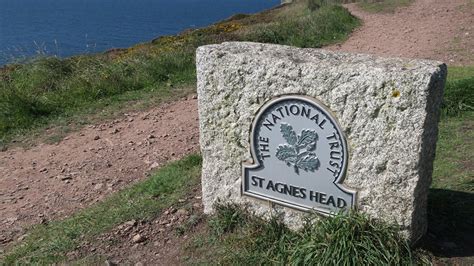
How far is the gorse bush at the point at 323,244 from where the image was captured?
126 inches

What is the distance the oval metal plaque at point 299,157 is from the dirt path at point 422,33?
6.44 m

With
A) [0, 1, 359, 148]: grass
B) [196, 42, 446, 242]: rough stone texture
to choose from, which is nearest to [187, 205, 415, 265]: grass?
[196, 42, 446, 242]: rough stone texture

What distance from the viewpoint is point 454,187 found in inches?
169

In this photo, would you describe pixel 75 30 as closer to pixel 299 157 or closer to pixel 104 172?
pixel 104 172

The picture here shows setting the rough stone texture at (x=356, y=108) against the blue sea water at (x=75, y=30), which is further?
the blue sea water at (x=75, y=30)

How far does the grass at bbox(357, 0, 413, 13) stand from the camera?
55.4 ft

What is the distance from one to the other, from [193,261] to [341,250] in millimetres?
991

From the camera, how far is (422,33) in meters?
12.1

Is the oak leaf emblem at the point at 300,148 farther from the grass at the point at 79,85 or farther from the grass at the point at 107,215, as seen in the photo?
A: the grass at the point at 79,85

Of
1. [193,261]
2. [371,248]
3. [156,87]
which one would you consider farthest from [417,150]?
[156,87]

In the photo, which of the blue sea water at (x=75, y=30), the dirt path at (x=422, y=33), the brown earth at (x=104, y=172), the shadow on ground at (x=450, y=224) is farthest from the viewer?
the blue sea water at (x=75, y=30)

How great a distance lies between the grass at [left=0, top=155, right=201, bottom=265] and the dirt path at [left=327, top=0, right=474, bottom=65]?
19.1 feet

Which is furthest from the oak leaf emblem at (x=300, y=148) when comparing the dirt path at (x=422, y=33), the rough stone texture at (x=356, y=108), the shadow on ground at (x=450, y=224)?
the dirt path at (x=422, y=33)

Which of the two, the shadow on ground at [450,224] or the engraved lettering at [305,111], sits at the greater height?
the engraved lettering at [305,111]
